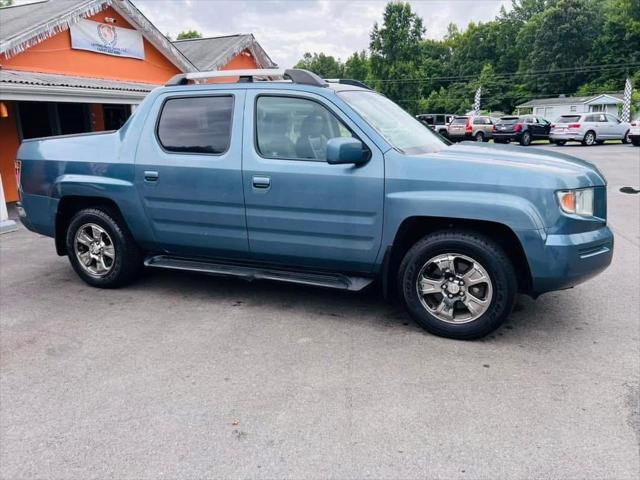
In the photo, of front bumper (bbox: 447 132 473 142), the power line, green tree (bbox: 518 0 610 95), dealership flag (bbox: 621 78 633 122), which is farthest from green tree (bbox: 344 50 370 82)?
front bumper (bbox: 447 132 473 142)

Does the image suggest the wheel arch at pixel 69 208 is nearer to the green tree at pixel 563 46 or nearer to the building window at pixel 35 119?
the building window at pixel 35 119

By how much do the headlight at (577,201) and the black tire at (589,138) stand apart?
26953 millimetres

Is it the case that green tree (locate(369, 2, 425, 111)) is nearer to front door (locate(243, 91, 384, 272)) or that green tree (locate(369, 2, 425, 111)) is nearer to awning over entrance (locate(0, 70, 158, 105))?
awning over entrance (locate(0, 70, 158, 105))

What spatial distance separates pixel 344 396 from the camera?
3184mm

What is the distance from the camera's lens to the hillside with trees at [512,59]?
63.5 metres

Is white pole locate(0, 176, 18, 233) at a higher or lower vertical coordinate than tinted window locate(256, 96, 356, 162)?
lower

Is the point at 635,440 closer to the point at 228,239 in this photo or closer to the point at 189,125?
the point at 228,239

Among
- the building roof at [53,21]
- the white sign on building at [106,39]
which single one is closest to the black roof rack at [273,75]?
the building roof at [53,21]

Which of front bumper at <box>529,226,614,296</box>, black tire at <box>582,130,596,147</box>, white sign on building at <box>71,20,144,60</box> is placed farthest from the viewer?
black tire at <box>582,130,596,147</box>

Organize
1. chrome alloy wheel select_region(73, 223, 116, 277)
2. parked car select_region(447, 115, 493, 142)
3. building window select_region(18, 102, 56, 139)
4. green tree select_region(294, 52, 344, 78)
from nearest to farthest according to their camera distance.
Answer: chrome alloy wheel select_region(73, 223, 116, 277) → building window select_region(18, 102, 56, 139) → parked car select_region(447, 115, 493, 142) → green tree select_region(294, 52, 344, 78)

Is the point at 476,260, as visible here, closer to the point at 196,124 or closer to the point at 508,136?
the point at 196,124

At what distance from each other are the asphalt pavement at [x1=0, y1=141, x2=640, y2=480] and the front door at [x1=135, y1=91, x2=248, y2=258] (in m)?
0.64

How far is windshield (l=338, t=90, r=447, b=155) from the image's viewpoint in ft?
13.6

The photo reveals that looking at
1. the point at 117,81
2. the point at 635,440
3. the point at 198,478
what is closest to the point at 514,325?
the point at 635,440
